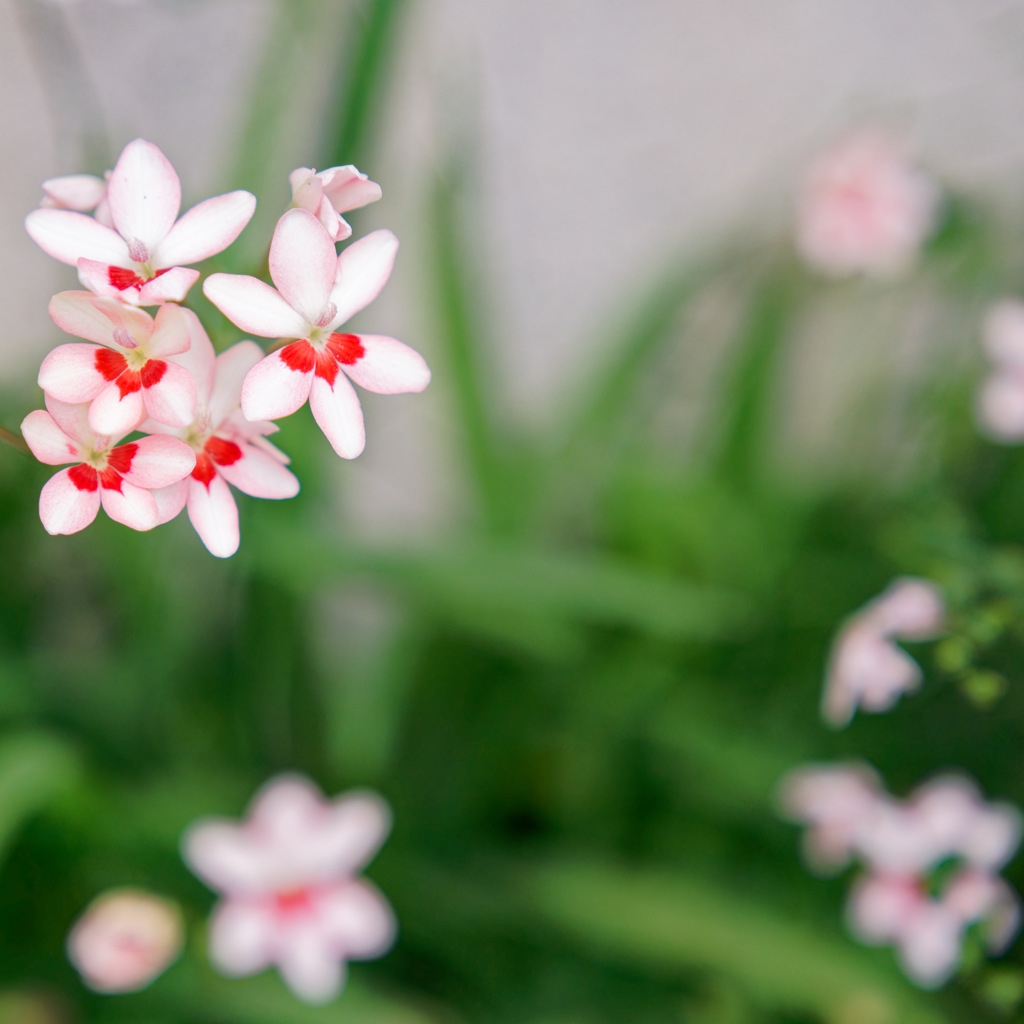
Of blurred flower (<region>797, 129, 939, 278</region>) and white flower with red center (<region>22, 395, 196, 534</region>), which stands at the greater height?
blurred flower (<region>797, 129, 939, 278</region>)

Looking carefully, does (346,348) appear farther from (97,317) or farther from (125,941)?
(125,941)

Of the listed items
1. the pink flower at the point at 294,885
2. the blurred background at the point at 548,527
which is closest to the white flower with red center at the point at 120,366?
the blurred background at the point at 548,527

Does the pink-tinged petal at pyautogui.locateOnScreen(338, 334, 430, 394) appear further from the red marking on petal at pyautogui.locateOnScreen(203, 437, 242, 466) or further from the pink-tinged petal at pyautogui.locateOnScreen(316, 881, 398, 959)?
the pink-tinged petal at pyautogui.locateOnScreen(316, 881, 398, 959)

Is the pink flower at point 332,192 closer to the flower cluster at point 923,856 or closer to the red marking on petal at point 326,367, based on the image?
the red marking on petal at point 326,367

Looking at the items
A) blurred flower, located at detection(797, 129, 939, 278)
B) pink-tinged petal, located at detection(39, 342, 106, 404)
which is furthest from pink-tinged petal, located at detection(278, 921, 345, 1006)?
blurred flower, located at detection(797, 129, 939, 278)

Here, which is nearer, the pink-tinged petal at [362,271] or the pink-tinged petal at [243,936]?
the pink-tinged petal at [362,271]

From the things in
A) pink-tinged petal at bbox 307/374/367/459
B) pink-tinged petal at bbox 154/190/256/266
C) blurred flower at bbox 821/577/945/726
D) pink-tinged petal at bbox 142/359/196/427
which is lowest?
pink-tinged petal at bbox 142/359/196/427
